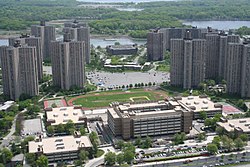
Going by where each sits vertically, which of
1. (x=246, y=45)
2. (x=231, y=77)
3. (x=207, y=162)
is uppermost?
(x=246, y=45)

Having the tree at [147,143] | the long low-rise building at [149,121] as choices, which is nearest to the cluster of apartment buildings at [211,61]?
the long low-rise building at [149,121]

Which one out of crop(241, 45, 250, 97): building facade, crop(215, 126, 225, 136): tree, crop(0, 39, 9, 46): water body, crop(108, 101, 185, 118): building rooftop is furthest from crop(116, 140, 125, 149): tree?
crop(0, 39, 9, 46): water body

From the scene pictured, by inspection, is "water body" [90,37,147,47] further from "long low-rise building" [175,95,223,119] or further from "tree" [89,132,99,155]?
"tree" [89,132,99,155]

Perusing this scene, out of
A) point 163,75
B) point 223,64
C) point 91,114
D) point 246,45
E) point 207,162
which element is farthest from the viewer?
point 163,75

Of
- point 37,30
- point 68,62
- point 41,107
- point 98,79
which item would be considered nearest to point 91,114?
point 41,107

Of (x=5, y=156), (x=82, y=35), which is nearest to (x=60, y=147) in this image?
(x=5, y=156)

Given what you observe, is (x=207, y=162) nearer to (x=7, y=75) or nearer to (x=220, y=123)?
(x=220, y=123)
